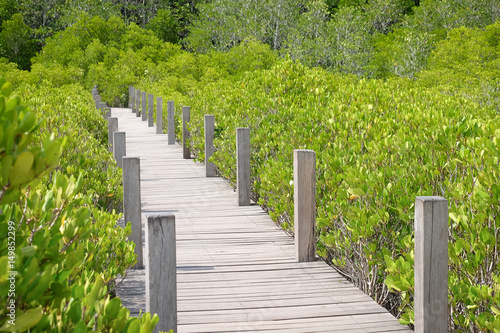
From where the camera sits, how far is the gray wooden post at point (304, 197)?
18.5 feet

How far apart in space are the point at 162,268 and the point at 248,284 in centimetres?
167

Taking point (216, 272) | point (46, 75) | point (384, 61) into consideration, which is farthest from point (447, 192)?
point (384, 61)

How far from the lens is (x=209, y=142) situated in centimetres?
1044

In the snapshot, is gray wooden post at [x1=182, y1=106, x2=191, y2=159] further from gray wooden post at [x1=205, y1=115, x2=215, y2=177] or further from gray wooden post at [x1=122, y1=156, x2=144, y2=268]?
gray wooden post at [x1=122, y1=156, x2=144, y2=268]

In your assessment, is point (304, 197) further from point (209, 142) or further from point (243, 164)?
point (209, 142)

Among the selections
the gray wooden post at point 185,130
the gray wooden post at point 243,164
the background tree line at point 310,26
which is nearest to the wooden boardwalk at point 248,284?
the gray wooden post at point 243,164

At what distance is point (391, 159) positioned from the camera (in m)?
5.56

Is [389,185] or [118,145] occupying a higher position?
[118,145]

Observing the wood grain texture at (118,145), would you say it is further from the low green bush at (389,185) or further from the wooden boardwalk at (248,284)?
the low green bush at (389,185)

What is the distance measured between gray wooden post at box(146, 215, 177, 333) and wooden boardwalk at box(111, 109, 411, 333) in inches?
25.3

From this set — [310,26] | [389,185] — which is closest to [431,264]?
[389,185]

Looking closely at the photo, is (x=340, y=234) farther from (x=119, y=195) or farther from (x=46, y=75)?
(x=46, y=75)

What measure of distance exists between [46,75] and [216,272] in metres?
24.1

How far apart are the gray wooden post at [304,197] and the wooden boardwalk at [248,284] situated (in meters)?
0.25
